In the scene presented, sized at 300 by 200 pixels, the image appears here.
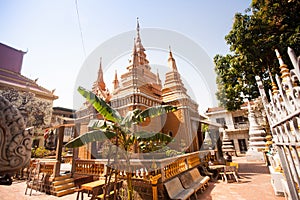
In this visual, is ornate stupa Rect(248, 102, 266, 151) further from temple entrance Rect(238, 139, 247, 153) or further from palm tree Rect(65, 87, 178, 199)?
palm tree Rect(65, 87, 178, 199)

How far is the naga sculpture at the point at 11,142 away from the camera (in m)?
1.26

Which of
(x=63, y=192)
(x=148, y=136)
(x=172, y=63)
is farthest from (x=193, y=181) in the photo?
(x=172, y=63)

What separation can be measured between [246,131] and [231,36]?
19874 mm

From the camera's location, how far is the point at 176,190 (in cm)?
578

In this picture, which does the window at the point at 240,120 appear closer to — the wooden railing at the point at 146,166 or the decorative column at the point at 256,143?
the decorative column at the point at 256,143

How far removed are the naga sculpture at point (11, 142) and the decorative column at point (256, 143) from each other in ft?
63.9

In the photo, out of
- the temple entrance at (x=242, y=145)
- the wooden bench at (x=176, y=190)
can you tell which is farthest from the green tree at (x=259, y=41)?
the temple entrance at (x=242, y=145)

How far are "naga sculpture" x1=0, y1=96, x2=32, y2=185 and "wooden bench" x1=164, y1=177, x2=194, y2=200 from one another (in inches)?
199

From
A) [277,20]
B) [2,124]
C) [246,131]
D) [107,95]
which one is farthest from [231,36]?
[246,131]

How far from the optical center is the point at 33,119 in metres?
19.3

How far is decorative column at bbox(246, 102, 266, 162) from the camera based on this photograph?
1568cm

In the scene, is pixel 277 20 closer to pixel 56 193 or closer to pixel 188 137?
pixel 188 137

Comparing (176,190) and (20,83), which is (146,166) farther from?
(20,83)

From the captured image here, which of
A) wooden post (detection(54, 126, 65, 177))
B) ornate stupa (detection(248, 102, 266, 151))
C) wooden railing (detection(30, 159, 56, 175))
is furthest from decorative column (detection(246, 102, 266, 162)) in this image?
wooden railing (detection(30, 159, 56, 175))
